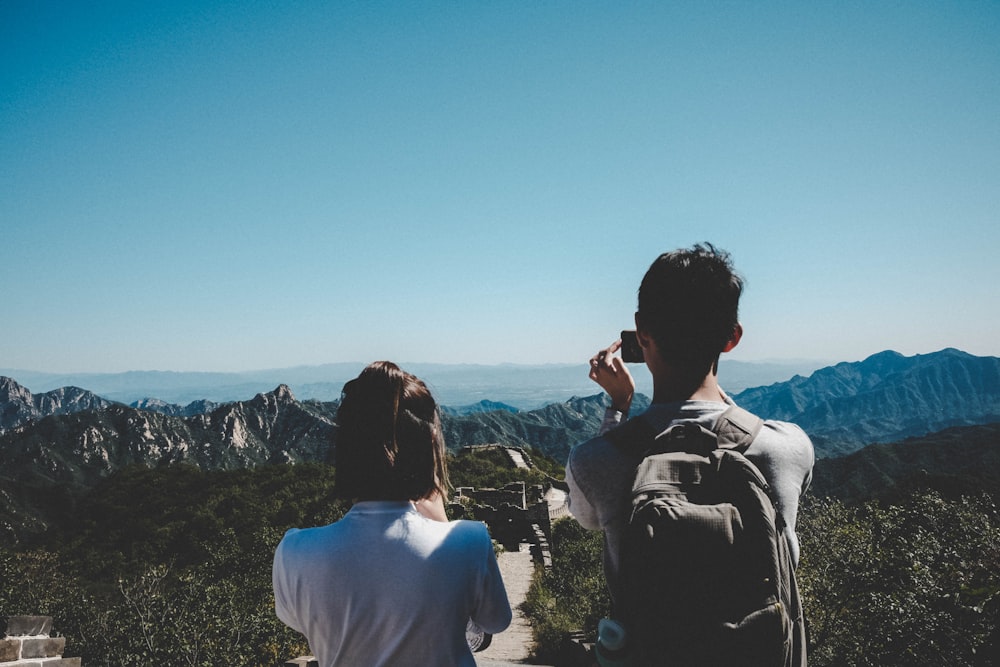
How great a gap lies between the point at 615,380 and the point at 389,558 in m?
0.98

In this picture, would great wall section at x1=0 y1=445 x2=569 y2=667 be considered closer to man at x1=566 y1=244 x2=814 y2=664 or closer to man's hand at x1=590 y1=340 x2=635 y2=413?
man's hand at x1=590 y1=340 x2=635 y2=413

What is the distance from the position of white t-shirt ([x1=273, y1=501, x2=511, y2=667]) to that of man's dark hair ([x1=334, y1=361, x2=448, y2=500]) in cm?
8

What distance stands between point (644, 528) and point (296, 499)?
3203 cm

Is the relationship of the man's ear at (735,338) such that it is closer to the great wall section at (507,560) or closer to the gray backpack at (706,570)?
the gray backpack at (706,570)

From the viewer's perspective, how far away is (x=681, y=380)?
1876 mm

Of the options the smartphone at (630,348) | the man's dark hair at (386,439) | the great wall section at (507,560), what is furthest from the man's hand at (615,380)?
the great wall section at (507,560)

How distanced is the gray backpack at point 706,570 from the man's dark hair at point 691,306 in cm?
34

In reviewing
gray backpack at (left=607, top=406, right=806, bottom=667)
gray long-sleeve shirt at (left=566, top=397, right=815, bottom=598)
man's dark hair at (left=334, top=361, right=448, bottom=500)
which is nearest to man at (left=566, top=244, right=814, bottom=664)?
gray long-sleeve shirt at (left=566, top=397, right=815, bottom=598)

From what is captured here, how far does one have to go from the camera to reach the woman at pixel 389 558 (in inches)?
72.2

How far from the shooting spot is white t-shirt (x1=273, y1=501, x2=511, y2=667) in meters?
1.83

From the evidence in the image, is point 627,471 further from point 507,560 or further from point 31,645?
point 507,560

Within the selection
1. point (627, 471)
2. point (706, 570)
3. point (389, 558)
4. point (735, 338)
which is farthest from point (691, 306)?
point (389, 558)

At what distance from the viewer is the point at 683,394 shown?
73.7 inches

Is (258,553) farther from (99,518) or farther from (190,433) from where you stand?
(190,433)
